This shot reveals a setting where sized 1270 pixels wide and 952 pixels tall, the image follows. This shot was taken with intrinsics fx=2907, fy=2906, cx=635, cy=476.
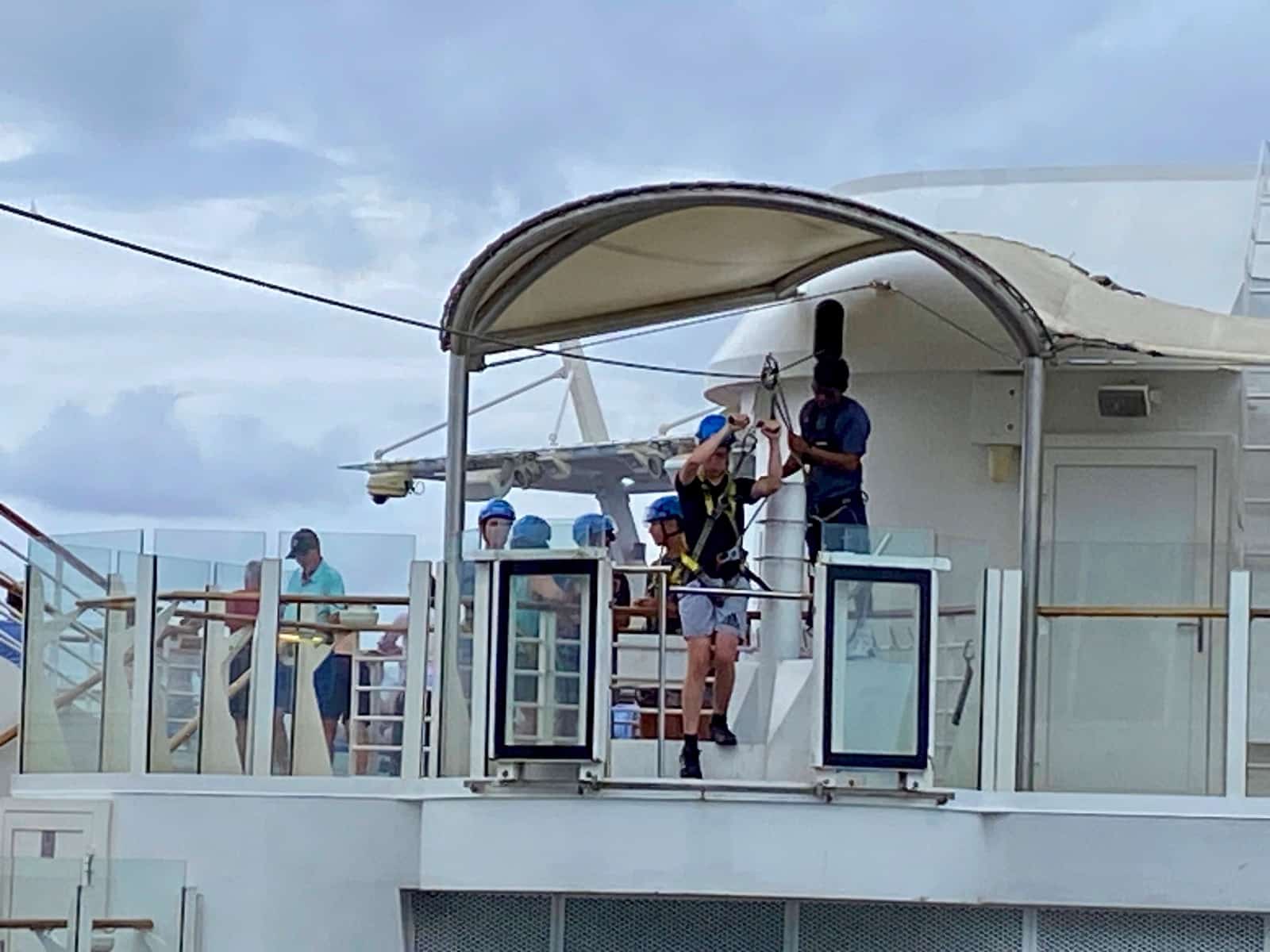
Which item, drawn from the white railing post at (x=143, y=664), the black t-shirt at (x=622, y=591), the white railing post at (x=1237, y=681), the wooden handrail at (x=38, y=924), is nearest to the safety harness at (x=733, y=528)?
the black t-shirt at (x=622, y=591)

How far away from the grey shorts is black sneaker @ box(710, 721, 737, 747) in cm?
43

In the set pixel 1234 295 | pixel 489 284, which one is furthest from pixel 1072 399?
pixel 489 284

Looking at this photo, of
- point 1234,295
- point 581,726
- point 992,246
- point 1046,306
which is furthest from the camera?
point 1234,295

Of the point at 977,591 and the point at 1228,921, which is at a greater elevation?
the point at 977,591

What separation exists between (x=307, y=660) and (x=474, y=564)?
1117mm

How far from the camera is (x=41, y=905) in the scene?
12422 millimetres

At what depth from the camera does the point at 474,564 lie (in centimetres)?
1255

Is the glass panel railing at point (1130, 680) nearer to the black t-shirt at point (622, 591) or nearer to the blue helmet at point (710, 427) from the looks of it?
the blue helmet at point (710, 427)

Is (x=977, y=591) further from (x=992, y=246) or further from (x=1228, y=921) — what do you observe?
(x=992, y=246)

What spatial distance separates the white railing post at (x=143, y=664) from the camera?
43.2 ft

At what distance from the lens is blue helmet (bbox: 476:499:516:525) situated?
13.2m

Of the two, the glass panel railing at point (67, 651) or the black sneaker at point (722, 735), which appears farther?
the glass panel railing at point (67, 651)

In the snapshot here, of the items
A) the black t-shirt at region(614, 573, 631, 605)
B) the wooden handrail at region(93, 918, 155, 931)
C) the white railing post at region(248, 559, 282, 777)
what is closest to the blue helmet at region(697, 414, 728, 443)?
the black t-shirt at region(614, 573, 631, 605)

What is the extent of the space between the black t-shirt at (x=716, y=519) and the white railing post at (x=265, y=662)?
1.87 meters
